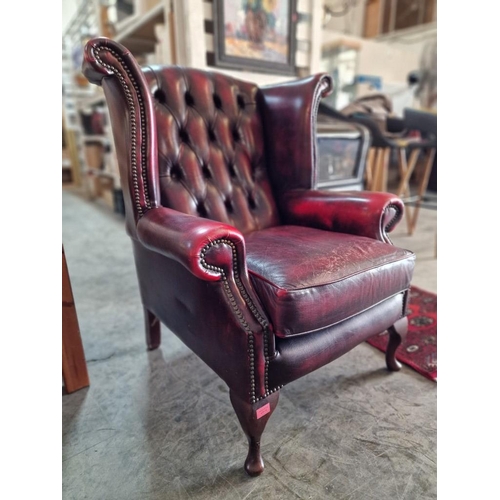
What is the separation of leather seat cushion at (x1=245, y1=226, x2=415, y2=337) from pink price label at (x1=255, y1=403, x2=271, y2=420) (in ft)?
0.66

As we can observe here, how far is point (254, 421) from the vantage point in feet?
2.77

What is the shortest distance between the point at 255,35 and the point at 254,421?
2340mm

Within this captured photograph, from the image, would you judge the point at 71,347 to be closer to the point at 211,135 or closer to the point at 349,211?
the point at 211,135

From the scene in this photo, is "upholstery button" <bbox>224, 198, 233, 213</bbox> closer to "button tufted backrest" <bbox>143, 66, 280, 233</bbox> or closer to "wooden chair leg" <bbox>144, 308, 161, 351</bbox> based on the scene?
"button tufted backrest" <bbox>143, 66, 280, 233</bbox>

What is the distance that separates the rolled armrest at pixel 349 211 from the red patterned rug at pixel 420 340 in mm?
501

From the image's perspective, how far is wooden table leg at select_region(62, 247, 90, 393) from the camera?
112 cm

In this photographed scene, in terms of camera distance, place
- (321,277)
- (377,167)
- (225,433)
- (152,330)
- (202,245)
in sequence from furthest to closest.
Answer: (377,167) < (152,330) < (225,433) < (321,277) < (202,245)

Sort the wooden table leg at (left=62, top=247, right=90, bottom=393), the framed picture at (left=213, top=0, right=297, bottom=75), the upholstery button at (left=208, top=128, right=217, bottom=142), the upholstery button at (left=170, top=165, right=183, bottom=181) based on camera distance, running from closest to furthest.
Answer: the wooden table leg at (left=62, top=247, right=90, bottom=393) → the upholstery button at (left=170, top=165, right=183, bottom=181) → the upholstery button at (left=208, top=128, right=217, bottom=142) → the framed picture at (left=213, top=0, right=297, bottom=75)

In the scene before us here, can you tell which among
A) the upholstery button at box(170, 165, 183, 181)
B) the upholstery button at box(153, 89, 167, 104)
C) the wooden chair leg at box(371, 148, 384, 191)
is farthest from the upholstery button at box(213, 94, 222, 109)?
the wooden chair leg at box(371, 148, 384, 191)

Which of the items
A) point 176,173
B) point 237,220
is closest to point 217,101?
point 176,173

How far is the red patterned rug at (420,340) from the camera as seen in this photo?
1.29 meters

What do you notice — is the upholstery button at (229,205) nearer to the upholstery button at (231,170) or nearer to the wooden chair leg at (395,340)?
the upholstery button at (231,170)

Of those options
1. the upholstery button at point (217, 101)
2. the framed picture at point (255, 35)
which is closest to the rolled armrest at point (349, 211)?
the upholstery button at point (217, 101)
